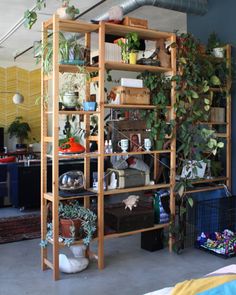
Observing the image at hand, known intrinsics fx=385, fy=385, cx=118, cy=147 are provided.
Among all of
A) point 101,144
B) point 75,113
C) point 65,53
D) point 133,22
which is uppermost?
point 133,22

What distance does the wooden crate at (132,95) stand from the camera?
12.9 feet

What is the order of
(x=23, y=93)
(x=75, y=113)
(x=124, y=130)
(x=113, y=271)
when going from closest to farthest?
(x=75, y=113) < (x=113, y=271) < (x=124, y=130) < (x=23, y=93)

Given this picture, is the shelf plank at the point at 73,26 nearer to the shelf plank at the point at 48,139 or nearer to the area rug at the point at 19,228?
the shelf plank at the point at 48,139

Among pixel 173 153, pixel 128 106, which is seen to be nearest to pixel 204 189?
pixel 173 153

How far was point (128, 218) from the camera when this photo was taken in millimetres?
3959

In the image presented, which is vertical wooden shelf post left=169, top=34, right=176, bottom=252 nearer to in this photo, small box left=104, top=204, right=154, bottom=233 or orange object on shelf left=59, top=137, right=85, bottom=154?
small box left=104, top=204, right=154, bottom=233

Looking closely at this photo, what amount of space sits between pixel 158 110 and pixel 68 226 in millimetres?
1552

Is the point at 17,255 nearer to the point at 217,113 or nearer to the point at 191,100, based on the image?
the point at 191,100

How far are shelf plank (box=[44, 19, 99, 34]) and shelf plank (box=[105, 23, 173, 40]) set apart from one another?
0.16m

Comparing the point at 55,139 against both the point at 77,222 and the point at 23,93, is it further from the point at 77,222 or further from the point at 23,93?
the point at 23,93

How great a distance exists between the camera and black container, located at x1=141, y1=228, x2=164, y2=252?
4.29m

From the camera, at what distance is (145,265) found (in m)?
3.88

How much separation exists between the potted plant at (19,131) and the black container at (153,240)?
683cm

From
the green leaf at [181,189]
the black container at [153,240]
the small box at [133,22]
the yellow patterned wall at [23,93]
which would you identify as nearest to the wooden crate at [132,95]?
the small box at [133,22]
